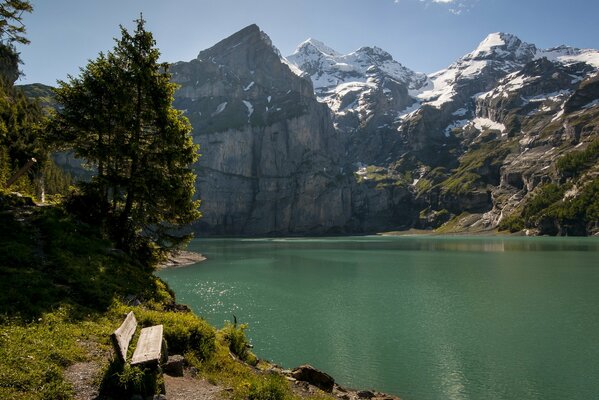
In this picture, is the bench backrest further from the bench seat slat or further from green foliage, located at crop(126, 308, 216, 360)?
green foliage, located at crop(126, 308, 216, 360)

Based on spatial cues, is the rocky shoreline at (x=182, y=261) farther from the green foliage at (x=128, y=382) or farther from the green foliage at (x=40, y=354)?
the green foliage at (x=128, y=382)

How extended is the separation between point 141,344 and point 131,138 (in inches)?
730

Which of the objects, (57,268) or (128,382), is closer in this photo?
(128,382)

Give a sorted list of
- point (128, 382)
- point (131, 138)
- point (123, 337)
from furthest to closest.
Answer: point (131, 138) → point (123, 337) → point (128, 382)

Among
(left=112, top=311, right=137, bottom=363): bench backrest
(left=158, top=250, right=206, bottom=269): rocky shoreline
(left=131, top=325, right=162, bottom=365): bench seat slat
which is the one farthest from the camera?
(left=158, top=250, right=206, bottom=269): rocky shoreline

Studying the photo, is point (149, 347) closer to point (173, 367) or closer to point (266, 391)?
point (173, 367)

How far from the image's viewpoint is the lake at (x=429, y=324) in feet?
89.5

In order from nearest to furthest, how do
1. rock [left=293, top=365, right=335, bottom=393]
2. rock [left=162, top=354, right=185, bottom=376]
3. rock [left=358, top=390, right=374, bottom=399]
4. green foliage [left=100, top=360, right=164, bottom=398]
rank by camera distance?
green foliage [left=100, top=360, right=164, bottom=398] → rock [left=162, top=354, right=185, bottom=376] → rock [left=293, top=365, right=335, bottom=393] → rock [left=358, top=390, right=374, bottom=399]

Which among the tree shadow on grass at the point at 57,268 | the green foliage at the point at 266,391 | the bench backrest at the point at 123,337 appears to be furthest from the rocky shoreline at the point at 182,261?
the green foliage at the point at 266,391

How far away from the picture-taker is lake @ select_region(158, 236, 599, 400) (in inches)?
1074

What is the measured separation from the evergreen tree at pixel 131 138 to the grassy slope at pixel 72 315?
3.22m

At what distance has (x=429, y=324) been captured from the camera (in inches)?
1638

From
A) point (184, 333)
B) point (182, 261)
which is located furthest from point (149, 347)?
point (182, 261)

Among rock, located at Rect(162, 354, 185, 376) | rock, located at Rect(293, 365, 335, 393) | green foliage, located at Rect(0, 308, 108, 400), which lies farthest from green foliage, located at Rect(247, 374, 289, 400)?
rock, located at Rect(293, 365, 335, 393)
